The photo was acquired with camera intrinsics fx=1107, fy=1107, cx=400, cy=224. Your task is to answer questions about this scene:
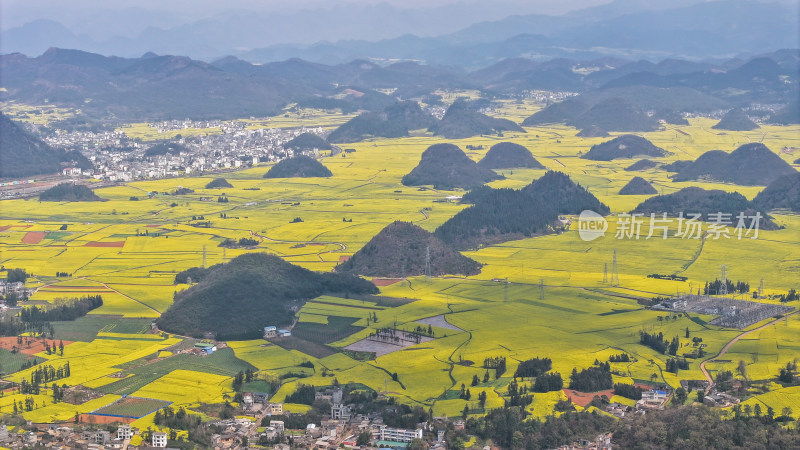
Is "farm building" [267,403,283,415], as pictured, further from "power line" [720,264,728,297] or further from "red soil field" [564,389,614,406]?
"power line" [720,264,728,297]

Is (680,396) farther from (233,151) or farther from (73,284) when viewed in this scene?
(233,151)

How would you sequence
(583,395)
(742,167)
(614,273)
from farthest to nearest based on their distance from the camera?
(742,167), (614,273), (583,395)

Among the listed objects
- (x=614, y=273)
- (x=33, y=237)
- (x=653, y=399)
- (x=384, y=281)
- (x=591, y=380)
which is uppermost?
(x=33, y=237)

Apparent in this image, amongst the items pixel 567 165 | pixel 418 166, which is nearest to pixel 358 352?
pixel 418 166

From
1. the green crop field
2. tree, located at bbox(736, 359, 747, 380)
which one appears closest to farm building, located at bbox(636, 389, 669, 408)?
tree, located at bbox(736, 359, 747, 380)

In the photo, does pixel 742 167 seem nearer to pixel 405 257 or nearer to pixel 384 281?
pixel 405 257

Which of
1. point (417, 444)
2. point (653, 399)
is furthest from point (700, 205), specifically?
point (417, 444)

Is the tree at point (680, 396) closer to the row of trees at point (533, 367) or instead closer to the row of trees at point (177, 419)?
the row of trees at point (533, 367)

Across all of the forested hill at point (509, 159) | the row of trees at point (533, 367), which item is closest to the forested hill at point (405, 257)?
the row of trees at point (533, 367)
